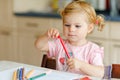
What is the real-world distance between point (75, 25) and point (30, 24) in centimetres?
183

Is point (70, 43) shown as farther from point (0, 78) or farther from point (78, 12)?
point (0, 78)

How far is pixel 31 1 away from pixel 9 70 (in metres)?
2.31

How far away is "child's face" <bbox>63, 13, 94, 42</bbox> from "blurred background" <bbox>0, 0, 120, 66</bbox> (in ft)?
4.21

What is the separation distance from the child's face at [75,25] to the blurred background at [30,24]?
128 cm

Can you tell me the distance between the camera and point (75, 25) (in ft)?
4.17

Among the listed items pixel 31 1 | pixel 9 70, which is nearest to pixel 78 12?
pixel 9 70

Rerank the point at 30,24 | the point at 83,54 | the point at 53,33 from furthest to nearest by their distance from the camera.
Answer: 1. the point at 30,24
2. the point at 83,54
3. the point at 53,33

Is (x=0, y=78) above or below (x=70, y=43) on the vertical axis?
below

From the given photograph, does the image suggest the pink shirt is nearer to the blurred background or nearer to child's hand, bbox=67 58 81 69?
child's hand, bbox=67 58 81 69

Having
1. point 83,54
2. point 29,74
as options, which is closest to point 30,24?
point 83,54

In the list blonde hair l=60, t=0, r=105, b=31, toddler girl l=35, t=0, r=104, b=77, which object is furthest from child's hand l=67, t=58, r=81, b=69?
blonde hair l=60, t=0, r=105, b=31

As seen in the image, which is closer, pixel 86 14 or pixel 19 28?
pixel 86 14

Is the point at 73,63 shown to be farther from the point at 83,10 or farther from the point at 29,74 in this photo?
the point at 83,10

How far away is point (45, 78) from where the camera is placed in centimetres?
108
